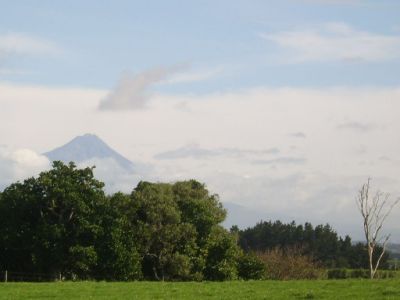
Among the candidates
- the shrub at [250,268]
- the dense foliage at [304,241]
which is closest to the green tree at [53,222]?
the shrub at [250,268]

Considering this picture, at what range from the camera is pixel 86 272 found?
55.3m

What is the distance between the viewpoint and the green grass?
28.0 m

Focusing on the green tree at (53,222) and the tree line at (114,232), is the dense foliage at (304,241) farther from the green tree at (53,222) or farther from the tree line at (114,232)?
the green tree at (53,222)

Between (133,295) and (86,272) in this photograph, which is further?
(86,272)

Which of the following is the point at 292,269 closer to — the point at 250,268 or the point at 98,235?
the point at 250,268

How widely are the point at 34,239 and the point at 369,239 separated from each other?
26.4 meters

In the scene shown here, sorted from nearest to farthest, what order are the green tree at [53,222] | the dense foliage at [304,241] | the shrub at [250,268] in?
the green tree at [53,222] < the shrub at [250,268] < the dense foliage at [304,241]

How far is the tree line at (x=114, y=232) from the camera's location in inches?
2158

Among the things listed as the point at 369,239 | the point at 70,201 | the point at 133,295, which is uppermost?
the point at 70,201

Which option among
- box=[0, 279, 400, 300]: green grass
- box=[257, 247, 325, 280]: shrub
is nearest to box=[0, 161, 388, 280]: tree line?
box=[0, 279, 400, 300]: green grass

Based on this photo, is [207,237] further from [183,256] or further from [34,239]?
[34,239]

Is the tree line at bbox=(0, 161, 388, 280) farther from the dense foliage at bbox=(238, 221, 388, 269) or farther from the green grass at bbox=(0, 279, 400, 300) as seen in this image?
the dense foliage at bbox=(238, 221, 388, 269)

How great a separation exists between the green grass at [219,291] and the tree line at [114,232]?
1674 cm

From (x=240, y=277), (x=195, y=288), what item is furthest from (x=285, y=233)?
(x=195, y=288)
